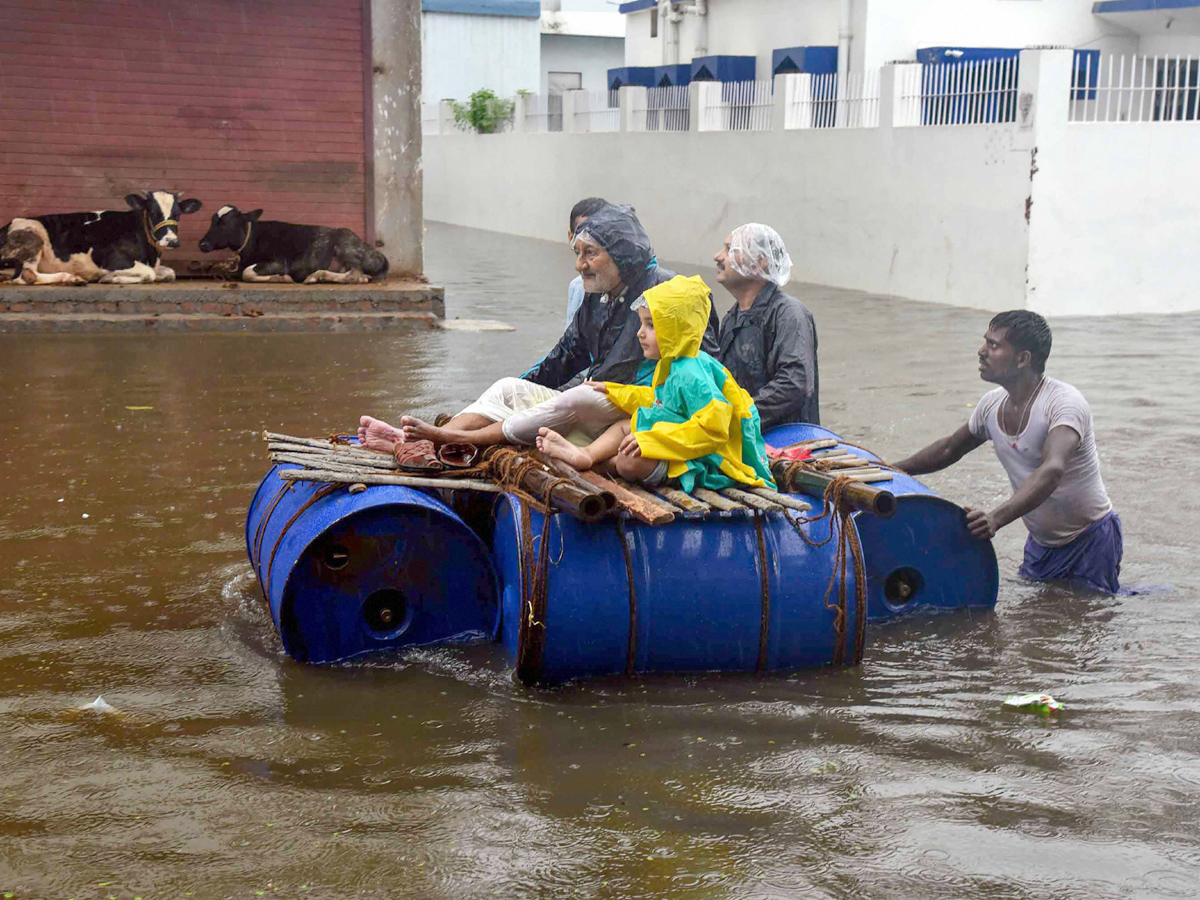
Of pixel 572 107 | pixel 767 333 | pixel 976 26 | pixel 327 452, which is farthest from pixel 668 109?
pixel 327 452

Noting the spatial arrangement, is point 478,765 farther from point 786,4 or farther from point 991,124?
point 786,4

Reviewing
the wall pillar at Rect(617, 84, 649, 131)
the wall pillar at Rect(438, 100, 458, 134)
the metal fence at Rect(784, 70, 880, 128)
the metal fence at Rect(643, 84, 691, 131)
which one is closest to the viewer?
the metal fence at Rect(784, 70, 880, 128)

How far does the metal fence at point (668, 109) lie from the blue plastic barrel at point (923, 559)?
17.3 m

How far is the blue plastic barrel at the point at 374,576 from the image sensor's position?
4.45 meters

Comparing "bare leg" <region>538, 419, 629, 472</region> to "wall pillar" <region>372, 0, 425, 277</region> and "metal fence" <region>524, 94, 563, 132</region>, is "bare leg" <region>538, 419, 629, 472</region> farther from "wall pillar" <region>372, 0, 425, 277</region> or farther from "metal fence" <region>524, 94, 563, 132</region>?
"metal fence" <region>524, 94, 563, 132</region>

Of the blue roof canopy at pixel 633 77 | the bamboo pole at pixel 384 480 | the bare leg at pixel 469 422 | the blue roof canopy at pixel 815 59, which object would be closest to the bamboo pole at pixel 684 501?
the bamboo pole at pixel 384 480

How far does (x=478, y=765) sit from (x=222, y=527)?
2.85 m

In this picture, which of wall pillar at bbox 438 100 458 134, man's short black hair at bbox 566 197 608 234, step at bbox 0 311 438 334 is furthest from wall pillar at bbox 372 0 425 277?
wall pillar at bbox 438 100 458 134

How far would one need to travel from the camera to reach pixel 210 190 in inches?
556

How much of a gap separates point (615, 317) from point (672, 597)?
54.4 inches

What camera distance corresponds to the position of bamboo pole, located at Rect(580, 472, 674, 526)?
155 inches

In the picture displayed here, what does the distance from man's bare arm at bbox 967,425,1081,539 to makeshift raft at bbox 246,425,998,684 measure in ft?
0.26

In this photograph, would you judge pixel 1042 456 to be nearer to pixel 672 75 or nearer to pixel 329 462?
pixel 329 462

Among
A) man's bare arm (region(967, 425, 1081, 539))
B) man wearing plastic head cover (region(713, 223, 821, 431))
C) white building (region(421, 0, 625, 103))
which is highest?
white building (region(421, 0, 625, 103))
